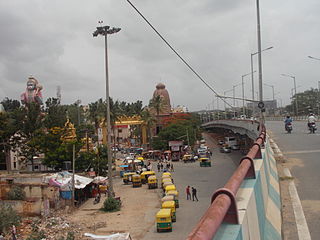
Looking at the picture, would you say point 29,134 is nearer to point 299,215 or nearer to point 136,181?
point 136,181

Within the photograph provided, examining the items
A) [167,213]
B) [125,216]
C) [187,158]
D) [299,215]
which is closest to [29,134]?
[125,216]

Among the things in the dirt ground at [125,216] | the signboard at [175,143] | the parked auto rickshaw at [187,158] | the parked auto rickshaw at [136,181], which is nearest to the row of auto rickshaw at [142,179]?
the parked auto rickshaw at [136,181]

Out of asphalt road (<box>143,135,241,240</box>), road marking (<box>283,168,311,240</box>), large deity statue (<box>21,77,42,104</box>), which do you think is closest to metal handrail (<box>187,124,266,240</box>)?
road marking (<box>283,168,311,240</box>)

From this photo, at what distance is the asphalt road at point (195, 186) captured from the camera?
69.4 ft

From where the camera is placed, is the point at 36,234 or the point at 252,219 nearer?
the point at 252,219

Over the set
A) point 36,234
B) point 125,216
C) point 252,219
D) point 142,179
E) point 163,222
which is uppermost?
point 252,219

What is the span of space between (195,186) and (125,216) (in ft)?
40.4

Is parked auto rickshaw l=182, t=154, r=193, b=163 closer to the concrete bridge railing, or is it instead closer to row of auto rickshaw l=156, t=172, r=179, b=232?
row of auto rickshaw l=156, t=172, r=179, b=232

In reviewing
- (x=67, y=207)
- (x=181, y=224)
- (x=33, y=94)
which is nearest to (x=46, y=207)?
(x=67, y=207)

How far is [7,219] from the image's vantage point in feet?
74.0

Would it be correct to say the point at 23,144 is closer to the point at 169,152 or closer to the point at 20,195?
the point at 20,195

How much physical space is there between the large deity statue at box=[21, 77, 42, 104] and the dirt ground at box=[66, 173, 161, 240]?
127ft

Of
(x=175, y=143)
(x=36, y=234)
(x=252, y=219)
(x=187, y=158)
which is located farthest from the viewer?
(x=175, y=143)

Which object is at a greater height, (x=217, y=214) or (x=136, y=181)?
(x=217, y=214)
